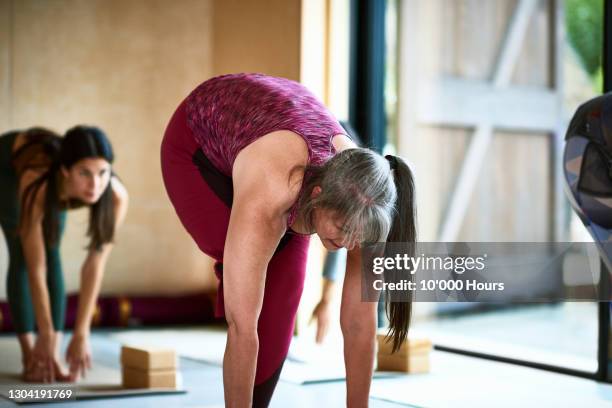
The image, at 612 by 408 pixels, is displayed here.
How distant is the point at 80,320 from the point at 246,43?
2121 mm

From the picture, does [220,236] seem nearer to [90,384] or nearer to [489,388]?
[90,384]

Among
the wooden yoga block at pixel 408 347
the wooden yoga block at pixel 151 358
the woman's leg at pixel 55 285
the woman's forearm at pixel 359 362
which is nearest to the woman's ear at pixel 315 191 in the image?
the woman's forearm at pixel 359 362

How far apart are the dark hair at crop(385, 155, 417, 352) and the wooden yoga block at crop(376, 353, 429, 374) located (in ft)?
4.38

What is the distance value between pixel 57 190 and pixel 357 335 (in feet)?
4.92

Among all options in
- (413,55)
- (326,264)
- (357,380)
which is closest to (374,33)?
(413,55)

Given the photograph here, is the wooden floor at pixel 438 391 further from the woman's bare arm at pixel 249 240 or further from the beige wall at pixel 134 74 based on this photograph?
the beige wall at pixel 134 74

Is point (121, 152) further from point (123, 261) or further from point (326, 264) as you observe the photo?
point (326, 264)

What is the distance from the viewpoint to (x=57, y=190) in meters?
3.04

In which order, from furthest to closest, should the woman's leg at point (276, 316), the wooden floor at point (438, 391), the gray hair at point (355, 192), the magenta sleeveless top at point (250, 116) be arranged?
1. the wooden floor at point (438, 391)
2. the woman's leg at point (276, 316)
3. the magenta sleeveless top at point (250, 116)
4. the gray hair at point (355, 192)

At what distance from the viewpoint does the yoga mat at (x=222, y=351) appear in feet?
10.4

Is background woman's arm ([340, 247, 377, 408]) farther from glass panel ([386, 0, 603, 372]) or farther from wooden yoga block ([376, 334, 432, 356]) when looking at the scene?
glass panel ([386, 0, 603, 372])

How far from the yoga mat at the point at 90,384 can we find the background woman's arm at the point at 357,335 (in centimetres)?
A: 103

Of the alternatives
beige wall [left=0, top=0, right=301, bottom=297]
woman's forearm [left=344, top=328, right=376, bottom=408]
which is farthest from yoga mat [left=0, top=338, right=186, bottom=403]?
beige wall [left=0, top=0, right=301, bottom=297]

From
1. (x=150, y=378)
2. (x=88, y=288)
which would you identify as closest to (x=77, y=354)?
(x=88, y=288)
